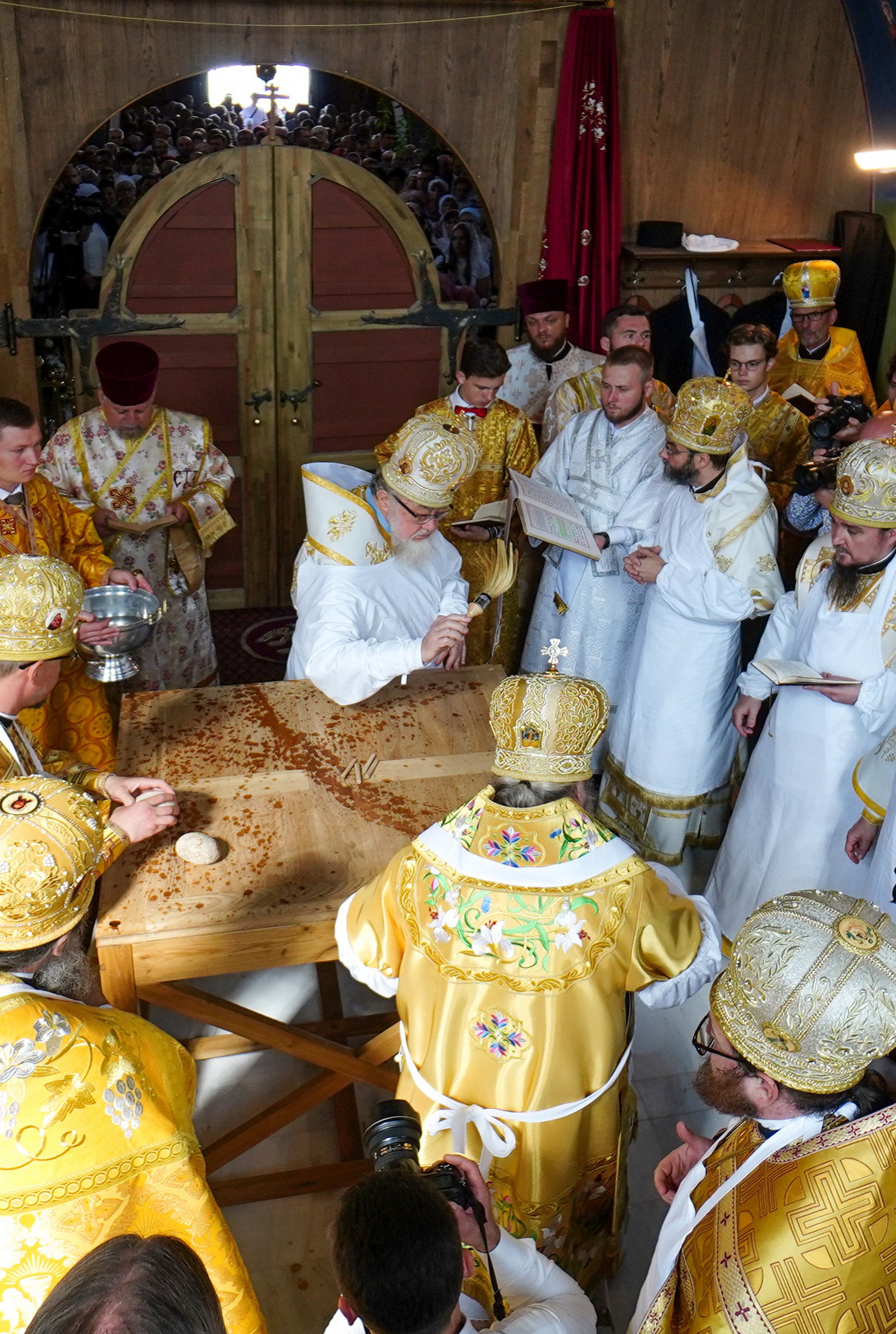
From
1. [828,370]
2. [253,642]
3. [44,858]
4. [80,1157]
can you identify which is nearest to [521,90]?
[828,370]

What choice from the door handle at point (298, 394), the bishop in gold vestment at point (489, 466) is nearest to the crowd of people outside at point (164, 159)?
the door handle at point (298, 394)

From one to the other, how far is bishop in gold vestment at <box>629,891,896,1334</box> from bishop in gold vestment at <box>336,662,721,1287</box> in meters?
0.35

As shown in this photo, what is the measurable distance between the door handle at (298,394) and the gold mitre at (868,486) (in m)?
3.59

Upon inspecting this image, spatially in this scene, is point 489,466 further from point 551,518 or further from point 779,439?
point 779,439

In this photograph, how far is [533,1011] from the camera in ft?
7.43

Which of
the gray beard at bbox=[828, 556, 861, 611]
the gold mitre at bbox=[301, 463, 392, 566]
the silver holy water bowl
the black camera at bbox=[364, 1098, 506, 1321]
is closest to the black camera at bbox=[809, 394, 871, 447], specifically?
the gray beard at bbox=[828, 556, 861, 611]

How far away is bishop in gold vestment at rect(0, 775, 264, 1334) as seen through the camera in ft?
5.81

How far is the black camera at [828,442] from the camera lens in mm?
4098

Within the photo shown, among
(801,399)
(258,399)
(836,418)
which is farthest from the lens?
(258,399)

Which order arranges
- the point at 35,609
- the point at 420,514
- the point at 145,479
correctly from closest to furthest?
the point at 35,609
the point at 420,514
the point at 145,479

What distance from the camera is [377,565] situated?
355 cm

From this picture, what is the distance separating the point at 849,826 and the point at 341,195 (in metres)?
4.16

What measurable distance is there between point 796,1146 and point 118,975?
161 centimetres

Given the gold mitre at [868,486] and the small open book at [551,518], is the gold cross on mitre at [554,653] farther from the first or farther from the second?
the small open book at [551,518]
